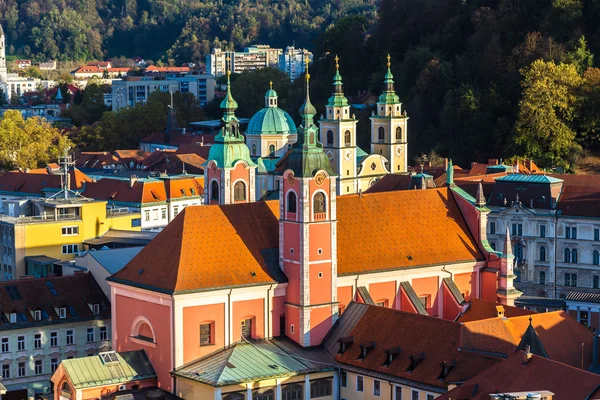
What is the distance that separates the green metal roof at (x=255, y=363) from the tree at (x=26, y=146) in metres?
86.4

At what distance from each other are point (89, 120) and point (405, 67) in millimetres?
71178

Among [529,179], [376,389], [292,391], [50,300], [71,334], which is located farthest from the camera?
[529,179]

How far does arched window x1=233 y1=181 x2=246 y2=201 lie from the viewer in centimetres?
7712

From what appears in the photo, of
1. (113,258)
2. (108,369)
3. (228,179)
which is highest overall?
(228,179)

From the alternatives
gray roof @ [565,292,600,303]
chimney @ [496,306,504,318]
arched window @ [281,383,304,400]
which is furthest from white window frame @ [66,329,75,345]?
gray roof @ [565,292,600,303]

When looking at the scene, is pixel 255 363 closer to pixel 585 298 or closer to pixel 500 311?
pixel 500 311

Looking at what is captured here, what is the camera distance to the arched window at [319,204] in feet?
210

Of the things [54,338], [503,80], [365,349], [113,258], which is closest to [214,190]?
[113,258]

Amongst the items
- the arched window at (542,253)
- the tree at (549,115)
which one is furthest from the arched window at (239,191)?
the tree at (549,115)

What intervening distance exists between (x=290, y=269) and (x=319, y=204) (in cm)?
297

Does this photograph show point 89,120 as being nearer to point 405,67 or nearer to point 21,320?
point 405,67

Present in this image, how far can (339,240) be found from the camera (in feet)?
219

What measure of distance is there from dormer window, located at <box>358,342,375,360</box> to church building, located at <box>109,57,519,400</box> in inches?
121

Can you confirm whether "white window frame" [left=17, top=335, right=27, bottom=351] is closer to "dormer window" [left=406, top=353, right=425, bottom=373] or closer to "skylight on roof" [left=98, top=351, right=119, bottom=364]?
"skylight on roof" [left=98, top=351, right=119, bottom=364]
